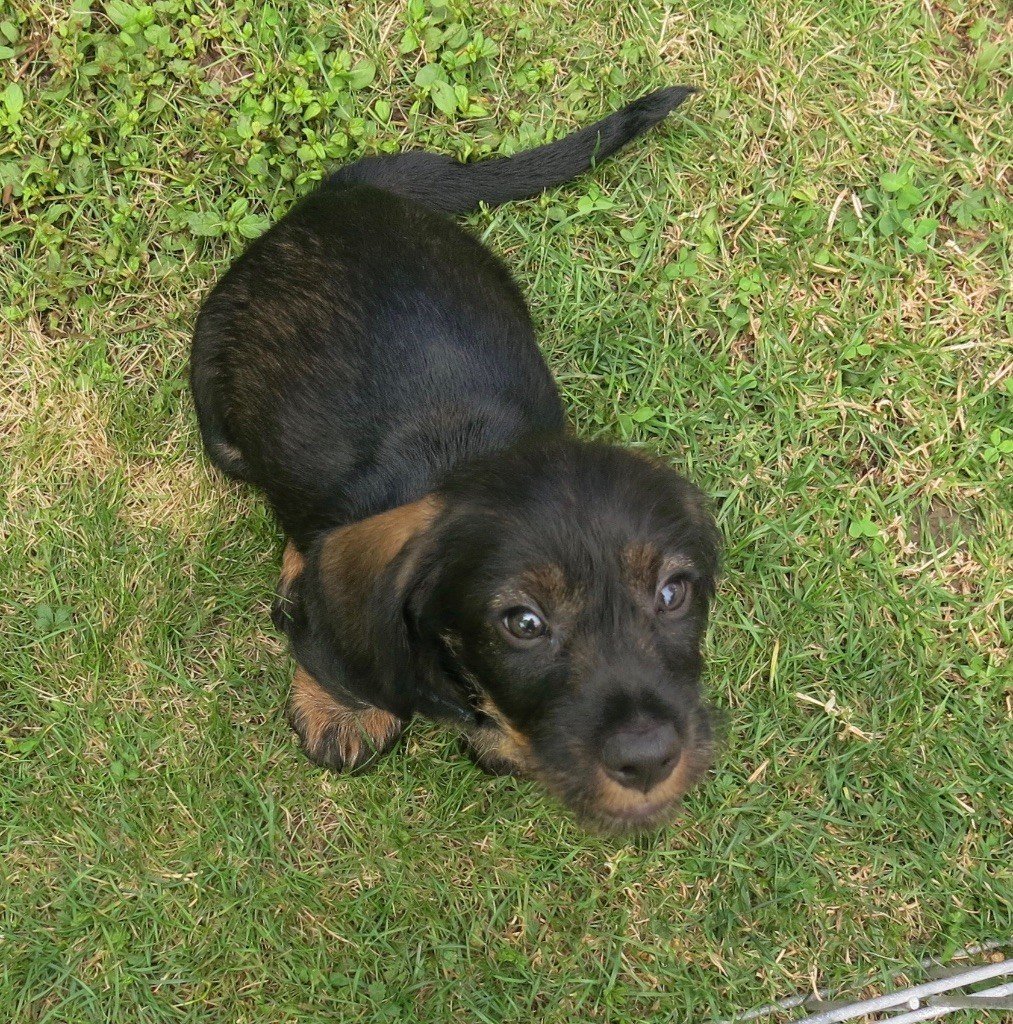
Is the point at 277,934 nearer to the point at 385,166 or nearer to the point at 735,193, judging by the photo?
the point at 385,166

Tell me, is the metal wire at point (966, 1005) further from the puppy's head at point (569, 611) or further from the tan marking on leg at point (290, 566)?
the tan marking on leg at point (290, 566)

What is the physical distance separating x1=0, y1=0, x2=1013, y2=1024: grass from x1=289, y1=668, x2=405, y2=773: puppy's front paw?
4.1 inches

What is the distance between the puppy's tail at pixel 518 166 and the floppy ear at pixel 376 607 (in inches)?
51.9

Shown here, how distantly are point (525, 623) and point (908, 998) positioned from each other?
197 cm

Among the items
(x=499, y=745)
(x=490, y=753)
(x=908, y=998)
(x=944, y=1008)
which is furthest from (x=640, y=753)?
(x=944, y=1008)

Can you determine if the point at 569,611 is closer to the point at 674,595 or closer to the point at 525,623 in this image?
the point at 525,623

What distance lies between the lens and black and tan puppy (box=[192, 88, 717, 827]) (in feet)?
7.61

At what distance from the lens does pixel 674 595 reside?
244cm

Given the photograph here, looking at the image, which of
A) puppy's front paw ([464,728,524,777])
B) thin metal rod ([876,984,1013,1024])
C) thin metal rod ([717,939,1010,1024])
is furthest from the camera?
thin metal rod ([717,939,1010,1024])

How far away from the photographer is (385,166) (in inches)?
131

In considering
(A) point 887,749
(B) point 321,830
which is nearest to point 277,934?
(B) point 321,830

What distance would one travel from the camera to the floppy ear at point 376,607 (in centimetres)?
252

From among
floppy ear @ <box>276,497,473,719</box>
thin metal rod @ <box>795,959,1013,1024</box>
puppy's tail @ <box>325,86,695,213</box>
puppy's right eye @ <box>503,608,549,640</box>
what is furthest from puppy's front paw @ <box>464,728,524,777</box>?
puppy's tail @ <box>325,86,695,213</box>

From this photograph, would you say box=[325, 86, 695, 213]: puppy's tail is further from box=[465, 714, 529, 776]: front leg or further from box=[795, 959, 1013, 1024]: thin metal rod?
box=[795, 959, 1013, 1024]: thin metal rod
